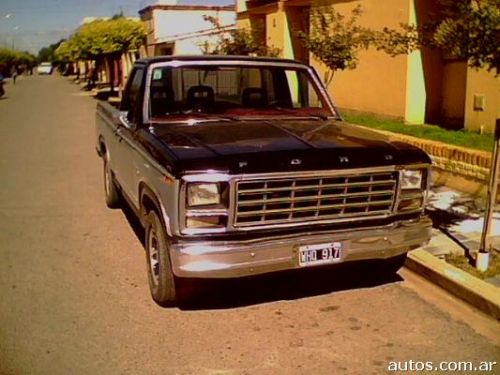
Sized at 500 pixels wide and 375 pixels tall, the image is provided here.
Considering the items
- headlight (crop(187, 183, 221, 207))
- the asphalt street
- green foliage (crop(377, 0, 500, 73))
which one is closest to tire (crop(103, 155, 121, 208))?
the asphalt street

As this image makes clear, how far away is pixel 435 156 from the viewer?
830cm

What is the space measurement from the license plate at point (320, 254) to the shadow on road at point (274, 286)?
68 cm

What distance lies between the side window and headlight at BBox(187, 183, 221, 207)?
1773mm

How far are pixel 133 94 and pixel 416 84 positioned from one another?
7784mm

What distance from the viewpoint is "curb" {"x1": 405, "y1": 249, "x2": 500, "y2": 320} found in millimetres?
4473

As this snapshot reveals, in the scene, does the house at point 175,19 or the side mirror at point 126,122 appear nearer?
the side mirror at point 126,122

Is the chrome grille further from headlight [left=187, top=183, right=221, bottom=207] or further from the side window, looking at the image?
the side window

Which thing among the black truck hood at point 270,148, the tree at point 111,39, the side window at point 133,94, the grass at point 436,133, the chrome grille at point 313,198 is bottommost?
the grass at point 436,133

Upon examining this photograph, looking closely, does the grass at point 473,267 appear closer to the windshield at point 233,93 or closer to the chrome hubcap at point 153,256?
the windshield at point 233,93

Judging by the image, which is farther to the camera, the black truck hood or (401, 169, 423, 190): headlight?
→ (401, 169, 423, 190): headlight

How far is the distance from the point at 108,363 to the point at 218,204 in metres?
1.25

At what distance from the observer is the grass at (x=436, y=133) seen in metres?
8.71

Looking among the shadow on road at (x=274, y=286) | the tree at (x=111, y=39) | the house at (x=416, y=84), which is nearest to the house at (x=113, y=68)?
the tree at (x=111, y=39)

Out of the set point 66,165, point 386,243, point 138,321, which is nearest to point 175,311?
point 138,321
